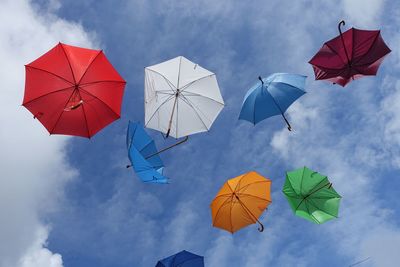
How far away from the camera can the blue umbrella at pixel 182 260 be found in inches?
824

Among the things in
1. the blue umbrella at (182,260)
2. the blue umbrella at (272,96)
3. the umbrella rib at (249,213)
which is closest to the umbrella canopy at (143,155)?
the blue umbrella at (272,96)

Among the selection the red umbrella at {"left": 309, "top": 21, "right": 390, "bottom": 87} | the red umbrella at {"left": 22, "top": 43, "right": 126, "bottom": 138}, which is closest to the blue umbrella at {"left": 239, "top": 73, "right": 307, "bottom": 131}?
the red umbrella at {"left": 309, "top": 21, "right": 390, "bottom": 87}

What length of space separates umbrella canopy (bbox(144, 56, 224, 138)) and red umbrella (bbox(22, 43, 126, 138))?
54.1 inches

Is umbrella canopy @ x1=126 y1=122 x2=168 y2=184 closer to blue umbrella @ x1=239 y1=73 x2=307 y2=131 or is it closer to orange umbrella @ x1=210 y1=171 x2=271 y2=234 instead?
orange umbrella @ x1=210 y1=171 x2=271 y2=234

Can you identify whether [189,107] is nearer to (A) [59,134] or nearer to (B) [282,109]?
(B) [282,109]

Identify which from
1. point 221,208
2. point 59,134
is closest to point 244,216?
point 221,208

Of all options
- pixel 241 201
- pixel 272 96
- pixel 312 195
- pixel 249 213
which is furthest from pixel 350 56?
pixel 249 213

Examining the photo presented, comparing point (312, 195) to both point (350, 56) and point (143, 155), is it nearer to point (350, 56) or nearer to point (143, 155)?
point (350, 56)

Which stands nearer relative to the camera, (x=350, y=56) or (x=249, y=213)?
(x=350, y=56)

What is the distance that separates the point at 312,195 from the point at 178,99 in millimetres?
8483

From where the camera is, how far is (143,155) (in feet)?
58.6

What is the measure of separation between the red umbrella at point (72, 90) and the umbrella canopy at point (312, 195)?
9427 mm

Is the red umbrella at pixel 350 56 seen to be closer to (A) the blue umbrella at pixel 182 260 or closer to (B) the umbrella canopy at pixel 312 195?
(B) the umbrella canopy at pixel 312 195

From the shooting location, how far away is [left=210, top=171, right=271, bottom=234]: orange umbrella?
20.0 metres
